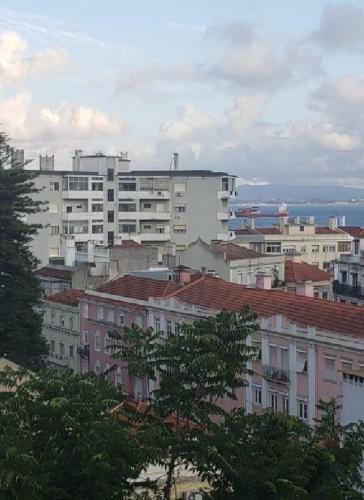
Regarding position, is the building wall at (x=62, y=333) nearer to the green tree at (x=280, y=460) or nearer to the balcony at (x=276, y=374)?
the balcony at (x=276, y=374)

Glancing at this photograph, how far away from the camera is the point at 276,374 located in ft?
153

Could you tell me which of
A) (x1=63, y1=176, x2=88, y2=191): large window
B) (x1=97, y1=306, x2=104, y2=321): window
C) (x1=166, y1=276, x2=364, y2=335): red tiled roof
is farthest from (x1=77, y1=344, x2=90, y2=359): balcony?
(x1=63, y1=176, x2=88, y2=191): large window

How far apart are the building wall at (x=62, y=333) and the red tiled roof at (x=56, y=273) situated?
601 centimetres

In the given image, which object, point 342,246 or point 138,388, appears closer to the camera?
point 138,388

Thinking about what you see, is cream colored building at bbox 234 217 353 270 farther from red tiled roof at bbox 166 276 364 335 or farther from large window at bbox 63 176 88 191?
red tiled roof at bbox 166 276 364 335

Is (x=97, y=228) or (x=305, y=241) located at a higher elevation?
(x=97, y=228)

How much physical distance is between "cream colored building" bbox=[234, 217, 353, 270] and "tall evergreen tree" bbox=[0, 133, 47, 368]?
55.1 metres

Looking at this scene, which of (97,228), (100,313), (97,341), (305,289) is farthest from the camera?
(97,228)

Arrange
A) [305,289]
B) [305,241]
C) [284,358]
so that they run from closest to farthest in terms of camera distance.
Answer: [284,358], [305,289], [305,241]

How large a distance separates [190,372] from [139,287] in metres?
37.2

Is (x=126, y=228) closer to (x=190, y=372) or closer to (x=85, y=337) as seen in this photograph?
(x=85, y=337)

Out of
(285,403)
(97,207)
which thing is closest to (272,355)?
(285,403)

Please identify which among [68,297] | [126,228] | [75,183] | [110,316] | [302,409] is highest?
[75,183]

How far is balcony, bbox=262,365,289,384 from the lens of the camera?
46.3 meters
